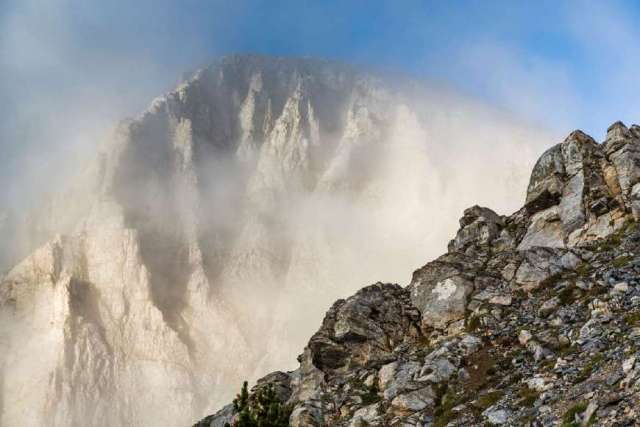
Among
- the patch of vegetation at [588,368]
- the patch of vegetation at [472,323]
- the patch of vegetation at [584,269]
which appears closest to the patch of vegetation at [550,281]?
the patch of vegetation at [584,269]

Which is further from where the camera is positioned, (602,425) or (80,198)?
(80,198)

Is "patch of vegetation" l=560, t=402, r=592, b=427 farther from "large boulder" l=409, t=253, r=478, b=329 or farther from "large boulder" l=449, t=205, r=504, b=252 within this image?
"large boulder" l=449, t=205, r=504, b=252

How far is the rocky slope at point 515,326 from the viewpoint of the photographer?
22.4 meters

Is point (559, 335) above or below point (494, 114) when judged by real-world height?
below

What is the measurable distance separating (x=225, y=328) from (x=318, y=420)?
6969cm

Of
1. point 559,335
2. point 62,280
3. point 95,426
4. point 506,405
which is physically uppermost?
point 62,280

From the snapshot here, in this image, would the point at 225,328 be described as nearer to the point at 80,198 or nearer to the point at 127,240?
the point at 127,240

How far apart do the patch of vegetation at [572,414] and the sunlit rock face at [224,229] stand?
235ft

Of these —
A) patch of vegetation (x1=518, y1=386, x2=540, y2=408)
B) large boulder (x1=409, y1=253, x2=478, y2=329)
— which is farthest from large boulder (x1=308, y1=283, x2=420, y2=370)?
patch of vegetation (x1=518, y1=386, x2=540, y2=408)

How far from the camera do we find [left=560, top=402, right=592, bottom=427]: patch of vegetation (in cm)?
1908

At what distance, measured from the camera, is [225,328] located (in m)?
97.8

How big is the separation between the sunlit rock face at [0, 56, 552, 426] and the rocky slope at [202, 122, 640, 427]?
5064 centimetres

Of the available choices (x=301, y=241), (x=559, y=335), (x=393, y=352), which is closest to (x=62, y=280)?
(x=301, y=241)

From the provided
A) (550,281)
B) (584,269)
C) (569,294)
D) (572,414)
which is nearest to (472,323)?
(550,281)
